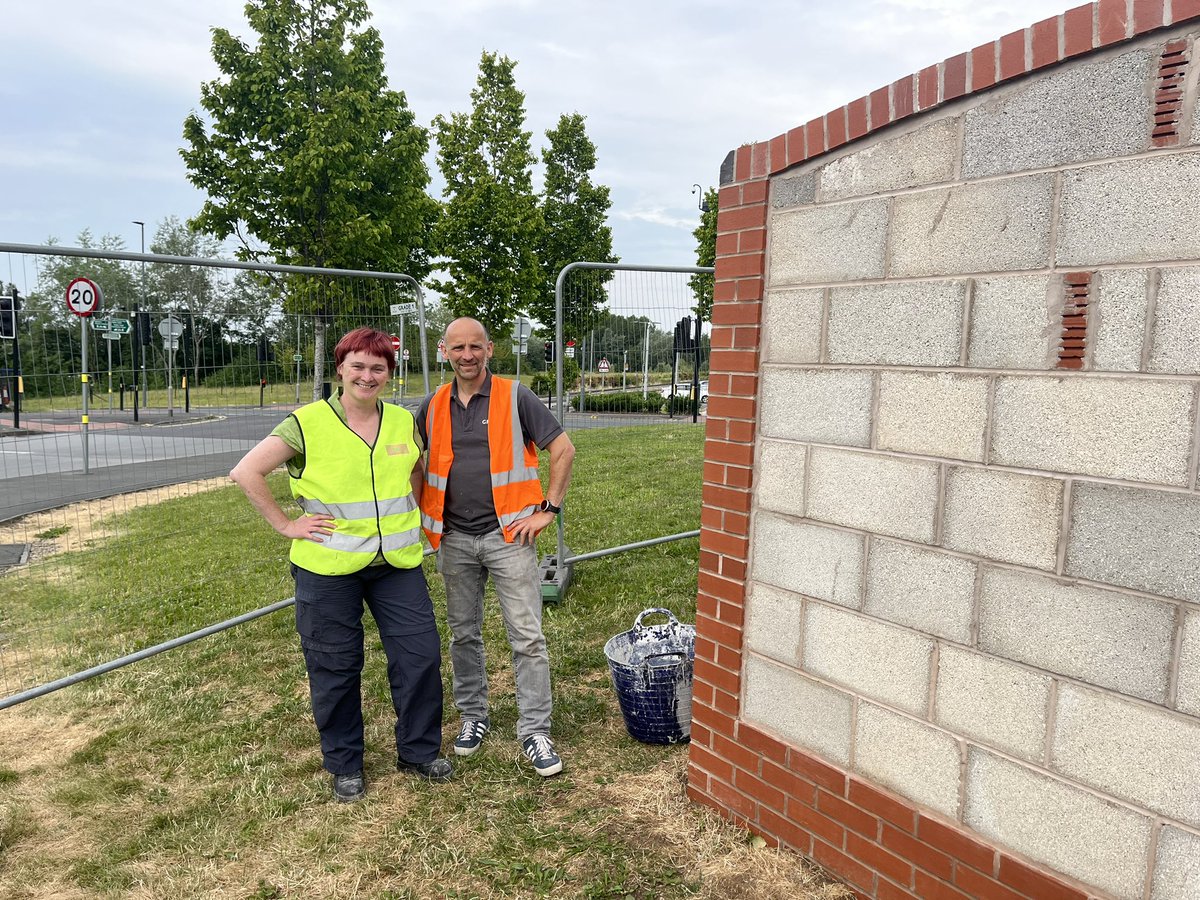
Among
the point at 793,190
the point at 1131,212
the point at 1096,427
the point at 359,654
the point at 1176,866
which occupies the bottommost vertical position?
the point at 359,654

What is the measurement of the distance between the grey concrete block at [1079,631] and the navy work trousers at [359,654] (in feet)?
7.06

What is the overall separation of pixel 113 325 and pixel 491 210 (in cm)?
1698

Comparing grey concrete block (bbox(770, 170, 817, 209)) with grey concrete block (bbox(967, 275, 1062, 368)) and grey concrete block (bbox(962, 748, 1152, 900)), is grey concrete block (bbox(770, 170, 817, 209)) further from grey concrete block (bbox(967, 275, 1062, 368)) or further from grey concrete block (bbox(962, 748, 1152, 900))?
grey concrete block (bbox(962, 748, 1152, 900))

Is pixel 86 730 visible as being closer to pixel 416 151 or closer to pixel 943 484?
pixel 943 484

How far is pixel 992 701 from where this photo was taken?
2.13 m

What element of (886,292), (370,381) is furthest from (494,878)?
(886,292)

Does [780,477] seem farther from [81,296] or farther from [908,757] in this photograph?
[81,296]

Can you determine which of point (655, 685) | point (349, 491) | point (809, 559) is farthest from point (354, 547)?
point (809, 559)

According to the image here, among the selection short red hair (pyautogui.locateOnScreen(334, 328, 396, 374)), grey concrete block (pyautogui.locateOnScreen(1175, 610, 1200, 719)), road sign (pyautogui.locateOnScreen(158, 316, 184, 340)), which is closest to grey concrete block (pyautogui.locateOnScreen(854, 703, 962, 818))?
grey concrete block (pyautogui.locateOnScreen(1175, 610, 1200, 719))

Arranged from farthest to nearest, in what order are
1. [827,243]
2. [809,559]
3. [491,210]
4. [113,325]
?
1. [491,210]
2. [113,325]
3. [809,559]
4. [827,243]

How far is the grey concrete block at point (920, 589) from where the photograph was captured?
219 cm

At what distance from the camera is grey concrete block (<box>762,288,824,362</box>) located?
8.51 ft

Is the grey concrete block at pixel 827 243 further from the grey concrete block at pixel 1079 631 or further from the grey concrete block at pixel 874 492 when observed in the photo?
the grey concrete block at pixel 1079 631

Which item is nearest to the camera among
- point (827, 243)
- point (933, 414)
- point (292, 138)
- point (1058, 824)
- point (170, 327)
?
point (1058, 824)
